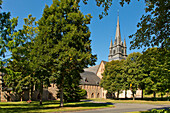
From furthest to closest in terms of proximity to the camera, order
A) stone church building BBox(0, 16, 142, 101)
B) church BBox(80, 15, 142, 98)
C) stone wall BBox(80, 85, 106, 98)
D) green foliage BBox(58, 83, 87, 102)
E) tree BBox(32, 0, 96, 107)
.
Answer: church BBox(80, 15, 142, 98), stone wall BBox(80, 85, 106, 98), stone church building BBox(0, 16, 142, 101), green foliage BBox(58, 83, 87, 102), tree BBox(32, 0, 96, 107)

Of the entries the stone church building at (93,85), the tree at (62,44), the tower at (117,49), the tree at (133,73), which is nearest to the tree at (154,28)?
the tree at (62,44)


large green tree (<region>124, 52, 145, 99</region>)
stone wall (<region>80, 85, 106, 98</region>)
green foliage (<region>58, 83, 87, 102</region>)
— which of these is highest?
large green tree (<region>124, 52, 145, 99</region>)

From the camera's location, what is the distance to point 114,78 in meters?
47.4

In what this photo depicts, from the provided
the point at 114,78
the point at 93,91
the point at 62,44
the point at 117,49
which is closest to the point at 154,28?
the point at 62,44

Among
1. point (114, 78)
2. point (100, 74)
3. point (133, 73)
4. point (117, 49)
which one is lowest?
point (114, 78)

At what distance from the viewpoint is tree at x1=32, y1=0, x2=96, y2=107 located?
18.2 m

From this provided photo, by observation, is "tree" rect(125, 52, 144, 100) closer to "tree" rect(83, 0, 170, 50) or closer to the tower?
"tree" rect(83, 0, 170, 50)

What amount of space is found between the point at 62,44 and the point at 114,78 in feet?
108

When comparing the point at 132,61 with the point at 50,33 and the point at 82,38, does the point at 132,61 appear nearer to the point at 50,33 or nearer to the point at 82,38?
the point at 82,38

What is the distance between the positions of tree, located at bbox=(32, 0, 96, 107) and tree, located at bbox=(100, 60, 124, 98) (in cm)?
2687

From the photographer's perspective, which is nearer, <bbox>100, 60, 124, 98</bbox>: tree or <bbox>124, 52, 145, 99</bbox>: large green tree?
<bbox>124, 52, 145, 99</bbox>: large green tree

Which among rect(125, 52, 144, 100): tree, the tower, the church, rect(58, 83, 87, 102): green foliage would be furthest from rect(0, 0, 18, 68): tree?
the tower

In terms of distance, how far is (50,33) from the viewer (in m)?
19.3

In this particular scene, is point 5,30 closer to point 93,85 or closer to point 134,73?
point 134,73
